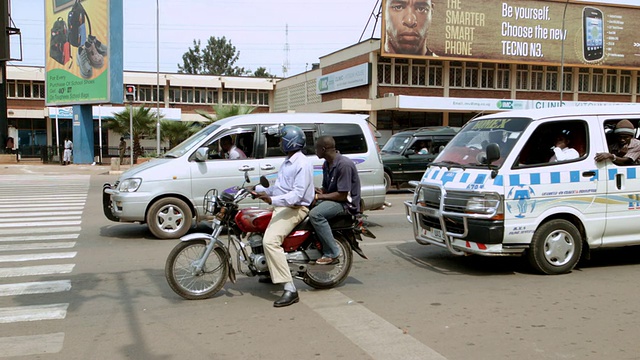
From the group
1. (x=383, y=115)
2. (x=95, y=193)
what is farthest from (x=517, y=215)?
(x=383, y=115)

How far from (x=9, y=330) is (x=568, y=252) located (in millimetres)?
6321

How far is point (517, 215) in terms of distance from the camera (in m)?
6.74

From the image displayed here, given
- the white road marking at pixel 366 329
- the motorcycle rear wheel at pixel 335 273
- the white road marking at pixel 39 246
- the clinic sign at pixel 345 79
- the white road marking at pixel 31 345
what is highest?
the clinic sign at pixel 345 79

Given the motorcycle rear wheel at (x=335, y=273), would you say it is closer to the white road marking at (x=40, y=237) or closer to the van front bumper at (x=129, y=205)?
the van front bumper at (x=129, y=205)

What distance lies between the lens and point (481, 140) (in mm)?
7598

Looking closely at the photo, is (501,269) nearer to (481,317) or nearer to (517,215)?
(517,215)

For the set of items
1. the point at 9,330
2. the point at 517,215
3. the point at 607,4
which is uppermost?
the point at 607,4

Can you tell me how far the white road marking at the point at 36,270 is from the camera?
287 inches

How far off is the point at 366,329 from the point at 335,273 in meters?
1.48

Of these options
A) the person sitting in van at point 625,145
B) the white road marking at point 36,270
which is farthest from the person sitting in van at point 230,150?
the person sitting in van at point 625,145

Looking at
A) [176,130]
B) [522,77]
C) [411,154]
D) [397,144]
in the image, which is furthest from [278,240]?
[522,77]

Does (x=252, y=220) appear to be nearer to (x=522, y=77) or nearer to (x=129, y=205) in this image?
(x=129, y=205)

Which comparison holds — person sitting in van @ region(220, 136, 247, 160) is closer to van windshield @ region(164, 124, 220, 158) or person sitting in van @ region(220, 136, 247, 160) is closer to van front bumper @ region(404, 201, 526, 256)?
van windshield @ region(164, 124, 220, 158)

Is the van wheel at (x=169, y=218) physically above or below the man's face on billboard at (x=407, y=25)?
below
